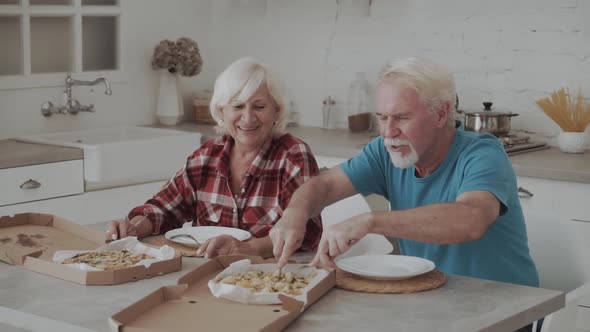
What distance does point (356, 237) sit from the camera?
2.25 metres

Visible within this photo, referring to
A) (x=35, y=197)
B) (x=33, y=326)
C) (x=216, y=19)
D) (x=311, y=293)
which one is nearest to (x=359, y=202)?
(x=311, y=293)

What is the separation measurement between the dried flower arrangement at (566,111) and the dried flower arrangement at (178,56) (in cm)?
178

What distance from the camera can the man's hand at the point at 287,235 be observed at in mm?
2361

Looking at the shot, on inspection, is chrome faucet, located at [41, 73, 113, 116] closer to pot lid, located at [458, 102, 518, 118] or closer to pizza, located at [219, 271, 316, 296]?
pot lid, located at [458, 102, 518, 118]

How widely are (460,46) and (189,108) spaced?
1.55 meters

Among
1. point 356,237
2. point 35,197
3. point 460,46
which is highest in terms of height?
point 460,46

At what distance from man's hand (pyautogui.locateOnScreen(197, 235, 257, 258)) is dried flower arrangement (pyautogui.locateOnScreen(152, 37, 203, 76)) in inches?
101

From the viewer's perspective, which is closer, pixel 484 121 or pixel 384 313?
pixel 384 313

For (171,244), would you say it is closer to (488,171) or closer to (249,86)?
→ (249,86)

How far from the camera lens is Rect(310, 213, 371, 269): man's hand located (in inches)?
88.4

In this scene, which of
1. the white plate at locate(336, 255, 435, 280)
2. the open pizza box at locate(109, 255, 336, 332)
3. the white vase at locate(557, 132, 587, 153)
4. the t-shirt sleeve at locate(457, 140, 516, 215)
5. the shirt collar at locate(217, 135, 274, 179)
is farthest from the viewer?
the white vase at locate(557, 132, 587, 153)

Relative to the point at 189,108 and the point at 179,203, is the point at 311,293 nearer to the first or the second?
the point at 179,203

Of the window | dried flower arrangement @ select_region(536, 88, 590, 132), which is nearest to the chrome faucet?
the window

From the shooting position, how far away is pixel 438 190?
273 centimetres
